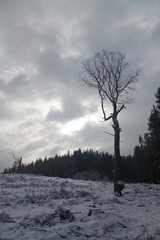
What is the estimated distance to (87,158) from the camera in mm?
90562

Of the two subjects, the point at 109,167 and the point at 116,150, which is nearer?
the point at 116,150

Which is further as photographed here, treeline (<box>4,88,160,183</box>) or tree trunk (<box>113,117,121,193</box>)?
treeline (<box>4,88,160,183</box>)

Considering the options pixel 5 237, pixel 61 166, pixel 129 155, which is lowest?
pixel 5 237

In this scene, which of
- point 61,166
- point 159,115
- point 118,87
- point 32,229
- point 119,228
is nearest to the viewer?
point 32,229

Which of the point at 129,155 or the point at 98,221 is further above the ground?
the point at 129,155

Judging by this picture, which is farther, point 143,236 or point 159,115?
point 159,115

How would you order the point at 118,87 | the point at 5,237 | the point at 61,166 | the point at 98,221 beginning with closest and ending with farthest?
the point at 5,237
the point at 98,221
the point at 118,87
the point at 61,166

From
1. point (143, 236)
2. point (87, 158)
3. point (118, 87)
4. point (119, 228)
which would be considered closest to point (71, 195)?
point (119, 228)

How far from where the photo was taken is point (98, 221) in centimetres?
616

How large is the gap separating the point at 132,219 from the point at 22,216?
421 centimetres

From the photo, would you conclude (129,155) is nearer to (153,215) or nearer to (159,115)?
(159,115)

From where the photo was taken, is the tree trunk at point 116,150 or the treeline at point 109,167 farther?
the treeline at point 109,167

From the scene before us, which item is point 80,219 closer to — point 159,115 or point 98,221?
point 98,221

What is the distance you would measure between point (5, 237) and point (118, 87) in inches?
568
